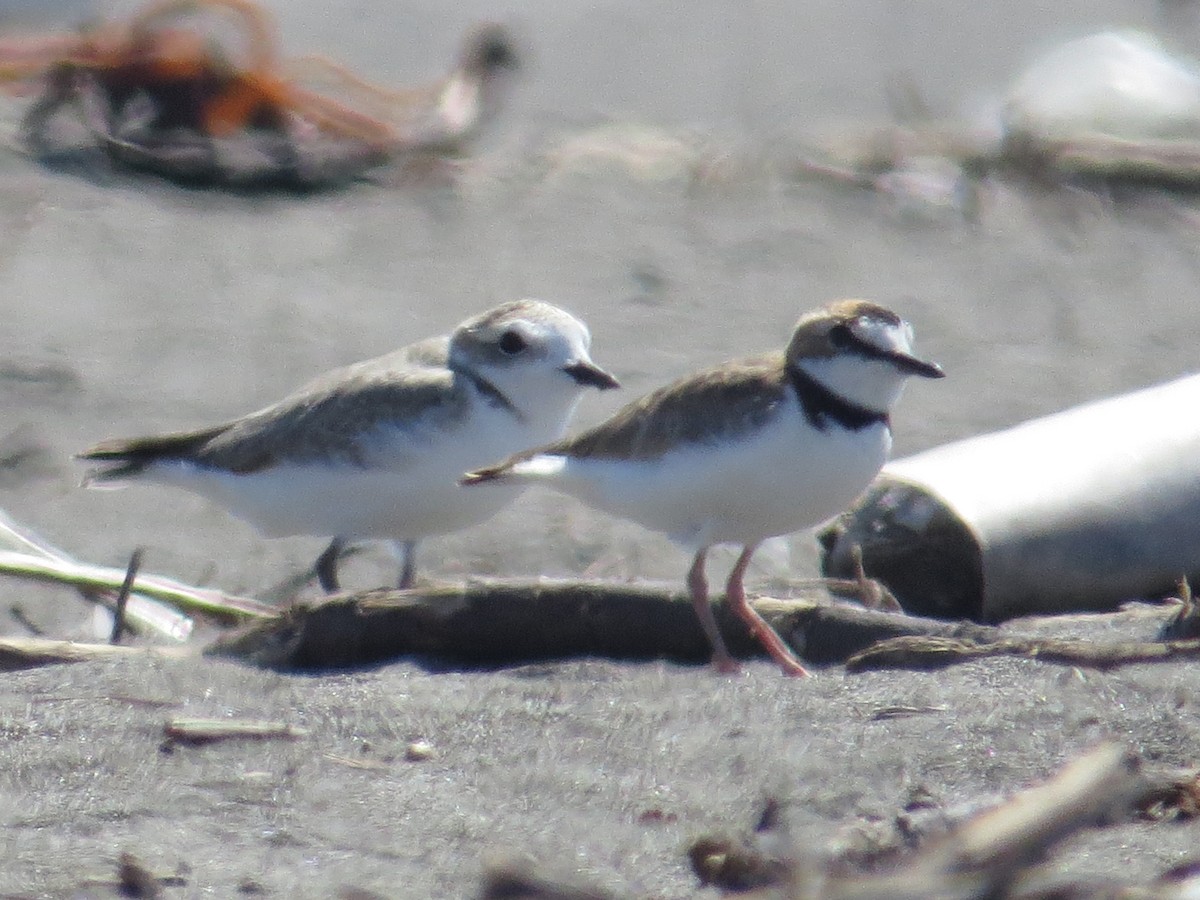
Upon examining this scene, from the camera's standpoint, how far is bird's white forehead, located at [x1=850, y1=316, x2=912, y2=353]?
4430 mm

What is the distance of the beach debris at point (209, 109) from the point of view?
905 cm

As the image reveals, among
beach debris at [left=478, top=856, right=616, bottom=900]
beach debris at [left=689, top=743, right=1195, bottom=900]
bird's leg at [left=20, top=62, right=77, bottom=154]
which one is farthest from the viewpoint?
bird's leg at [left=20, top=62, right=77, bottom=154]

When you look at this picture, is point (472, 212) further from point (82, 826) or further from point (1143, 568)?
point (82, 826)

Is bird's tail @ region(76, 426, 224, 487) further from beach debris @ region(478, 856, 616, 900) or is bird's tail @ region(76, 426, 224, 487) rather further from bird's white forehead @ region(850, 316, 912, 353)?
beach debris @ region(478, 856, 616, 900)

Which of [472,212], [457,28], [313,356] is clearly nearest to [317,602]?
[313,356]

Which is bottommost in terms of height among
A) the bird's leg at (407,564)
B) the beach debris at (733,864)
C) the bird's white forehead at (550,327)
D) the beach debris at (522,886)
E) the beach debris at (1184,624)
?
the bird's leg at (407,564)

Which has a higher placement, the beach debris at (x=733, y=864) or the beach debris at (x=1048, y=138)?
the beach debris at (x=733, y=864)

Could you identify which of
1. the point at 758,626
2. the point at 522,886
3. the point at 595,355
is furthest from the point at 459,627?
the point at 595,355

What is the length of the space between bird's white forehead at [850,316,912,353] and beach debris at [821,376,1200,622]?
842 millimetres

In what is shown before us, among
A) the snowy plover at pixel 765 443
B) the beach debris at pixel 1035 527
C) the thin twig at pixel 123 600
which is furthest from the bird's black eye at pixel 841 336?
the thin twig at pixel 123 600

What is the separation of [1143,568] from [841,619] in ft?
3.89

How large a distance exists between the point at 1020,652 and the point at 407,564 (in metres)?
2.09

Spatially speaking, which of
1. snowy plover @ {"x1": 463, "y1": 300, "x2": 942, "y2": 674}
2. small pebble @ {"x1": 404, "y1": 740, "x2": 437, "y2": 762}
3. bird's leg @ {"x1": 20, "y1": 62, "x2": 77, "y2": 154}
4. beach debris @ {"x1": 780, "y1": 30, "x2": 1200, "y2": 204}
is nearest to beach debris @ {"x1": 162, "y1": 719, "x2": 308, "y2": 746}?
small pebble @ {"x1": 404, "y1": 740, "x2": 437, "y2": 762}

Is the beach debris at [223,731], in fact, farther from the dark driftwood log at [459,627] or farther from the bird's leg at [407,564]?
the bird's leg at [407,564]
